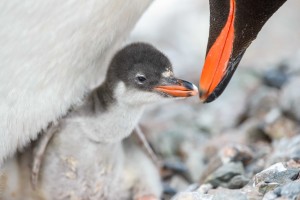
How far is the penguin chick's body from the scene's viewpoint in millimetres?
4266

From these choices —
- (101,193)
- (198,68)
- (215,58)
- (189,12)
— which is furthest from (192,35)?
(215,58)

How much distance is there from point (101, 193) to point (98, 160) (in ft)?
0.53

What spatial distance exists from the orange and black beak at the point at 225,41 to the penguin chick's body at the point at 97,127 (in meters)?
0.46

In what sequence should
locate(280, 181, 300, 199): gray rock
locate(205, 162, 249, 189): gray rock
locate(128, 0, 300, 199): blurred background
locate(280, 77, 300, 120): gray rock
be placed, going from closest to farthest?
locate(280, 181, 300, 199): gray rock < locate(205, 162, 249, 189): gray rock < locate(128, 0, 300, 199): blurred background < locate(280, 77, 300, 120): gray rock

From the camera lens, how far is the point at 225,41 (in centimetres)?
372

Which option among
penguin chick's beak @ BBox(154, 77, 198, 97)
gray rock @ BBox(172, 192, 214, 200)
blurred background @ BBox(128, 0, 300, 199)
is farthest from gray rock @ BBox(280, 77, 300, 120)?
gray rock @ BBox(172, 192, 214, 200)

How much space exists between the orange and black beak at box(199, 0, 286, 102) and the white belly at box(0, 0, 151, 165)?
32cm

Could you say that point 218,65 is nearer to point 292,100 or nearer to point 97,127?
point 97,127

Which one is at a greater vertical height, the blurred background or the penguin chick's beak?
the penguin chick's beak

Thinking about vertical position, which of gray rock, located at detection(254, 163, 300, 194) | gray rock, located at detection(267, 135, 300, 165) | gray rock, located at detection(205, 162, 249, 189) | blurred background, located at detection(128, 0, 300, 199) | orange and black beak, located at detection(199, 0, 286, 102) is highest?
orange and black beak, located at detection(199, 0, 286, 102)

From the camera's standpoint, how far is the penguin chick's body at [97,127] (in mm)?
4266

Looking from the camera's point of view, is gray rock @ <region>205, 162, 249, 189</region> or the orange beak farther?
gray rock @ <region>205, 162, 249, 189</region>

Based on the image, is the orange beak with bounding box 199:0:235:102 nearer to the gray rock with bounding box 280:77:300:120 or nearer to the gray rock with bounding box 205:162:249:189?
the gray rock with bounding box 205:162:249:189

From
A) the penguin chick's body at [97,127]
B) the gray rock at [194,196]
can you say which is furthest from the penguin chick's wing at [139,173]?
the gray rock at [194,196]
